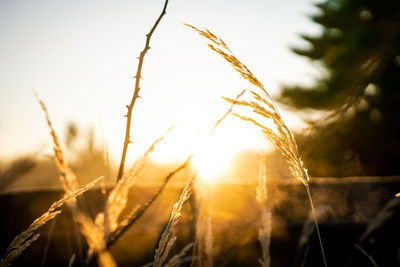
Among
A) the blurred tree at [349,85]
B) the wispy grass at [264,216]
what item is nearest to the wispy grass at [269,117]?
the wispy grass at [264,216]

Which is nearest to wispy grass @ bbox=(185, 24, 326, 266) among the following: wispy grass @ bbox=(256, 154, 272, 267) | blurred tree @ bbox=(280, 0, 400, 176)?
wispy grass @ bbox=(256, 154, 272, 267)

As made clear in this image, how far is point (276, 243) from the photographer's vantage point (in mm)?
1172

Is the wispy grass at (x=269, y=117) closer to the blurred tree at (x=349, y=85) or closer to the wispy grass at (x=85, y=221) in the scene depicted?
the wispy grass at (x=85, y=221)

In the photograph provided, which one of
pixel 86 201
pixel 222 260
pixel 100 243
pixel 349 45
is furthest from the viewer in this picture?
pixel 349 45

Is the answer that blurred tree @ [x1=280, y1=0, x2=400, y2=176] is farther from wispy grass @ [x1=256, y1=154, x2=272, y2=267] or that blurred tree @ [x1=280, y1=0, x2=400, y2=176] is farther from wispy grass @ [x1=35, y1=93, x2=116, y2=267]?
wispy grass @ [x1=35, y1=93, x2=116, y2=267]

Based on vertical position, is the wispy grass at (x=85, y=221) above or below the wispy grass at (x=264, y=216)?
above

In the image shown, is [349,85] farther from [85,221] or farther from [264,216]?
[85,221]

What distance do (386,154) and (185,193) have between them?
748 cm

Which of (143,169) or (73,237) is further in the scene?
(73,237)

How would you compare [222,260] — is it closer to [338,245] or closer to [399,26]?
[338,245]

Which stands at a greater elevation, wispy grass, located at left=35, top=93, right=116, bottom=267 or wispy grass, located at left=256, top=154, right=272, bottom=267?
wispy grass, located at left=35, top=93, right=116, bottom=267

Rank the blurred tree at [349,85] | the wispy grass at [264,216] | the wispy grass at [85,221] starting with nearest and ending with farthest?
the wispy grass at [85,221] < the wispy grass at [264,216] < the blurred tree at [349,85]

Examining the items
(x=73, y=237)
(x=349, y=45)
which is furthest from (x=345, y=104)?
(x=349, y=45)

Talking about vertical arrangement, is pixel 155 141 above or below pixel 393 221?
above
